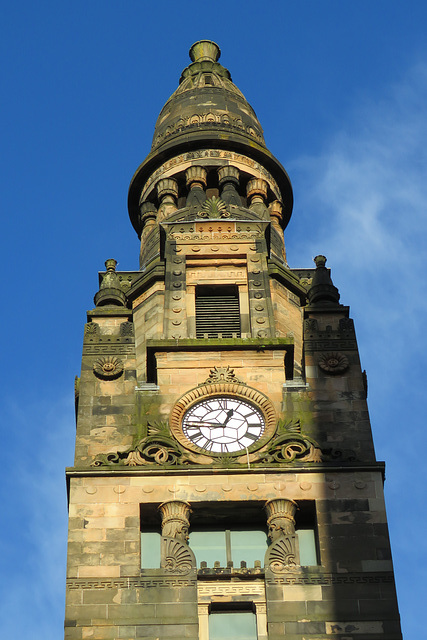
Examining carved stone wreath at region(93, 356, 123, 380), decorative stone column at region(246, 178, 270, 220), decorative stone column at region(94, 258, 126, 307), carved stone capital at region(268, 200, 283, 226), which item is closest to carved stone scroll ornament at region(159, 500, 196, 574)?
carved stone wreath at region(93, 356, 123, 380)

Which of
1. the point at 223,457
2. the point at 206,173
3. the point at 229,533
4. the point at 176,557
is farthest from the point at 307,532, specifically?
the point at 206,173

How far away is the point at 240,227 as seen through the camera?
54.2 meters

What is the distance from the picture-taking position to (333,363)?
47.3 meters

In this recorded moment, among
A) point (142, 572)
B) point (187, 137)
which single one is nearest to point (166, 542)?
point (142, 572)

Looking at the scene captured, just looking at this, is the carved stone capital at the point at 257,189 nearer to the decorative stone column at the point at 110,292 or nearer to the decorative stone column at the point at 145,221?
the decorative stone column at the point at 145,221

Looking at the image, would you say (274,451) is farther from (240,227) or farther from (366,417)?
(240,227)

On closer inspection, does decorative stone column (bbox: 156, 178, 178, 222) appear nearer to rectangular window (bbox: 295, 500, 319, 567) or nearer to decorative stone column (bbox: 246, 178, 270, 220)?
decorative stone column (bbox: 246, 178, 270, 220)

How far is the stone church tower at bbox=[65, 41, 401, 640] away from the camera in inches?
1581

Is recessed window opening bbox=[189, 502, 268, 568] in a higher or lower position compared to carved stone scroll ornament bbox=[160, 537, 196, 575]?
higher

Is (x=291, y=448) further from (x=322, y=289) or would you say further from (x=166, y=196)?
(x=166, y=196)

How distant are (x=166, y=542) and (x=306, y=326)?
31.8 feet

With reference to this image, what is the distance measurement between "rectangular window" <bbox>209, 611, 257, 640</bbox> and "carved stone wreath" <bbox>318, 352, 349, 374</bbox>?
8.99 metres

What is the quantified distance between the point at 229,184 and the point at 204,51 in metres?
13.3

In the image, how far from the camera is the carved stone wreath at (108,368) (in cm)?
4719
